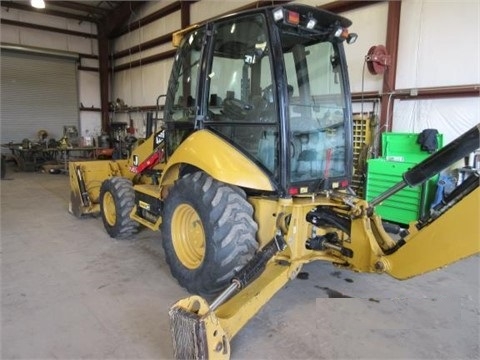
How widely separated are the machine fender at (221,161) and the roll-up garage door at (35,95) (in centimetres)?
1075

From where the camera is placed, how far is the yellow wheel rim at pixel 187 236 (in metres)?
2.73

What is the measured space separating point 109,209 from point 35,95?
370 inches

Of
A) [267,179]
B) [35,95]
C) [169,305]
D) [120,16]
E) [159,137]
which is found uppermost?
[120,16]

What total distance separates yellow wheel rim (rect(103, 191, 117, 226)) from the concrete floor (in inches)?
15.6

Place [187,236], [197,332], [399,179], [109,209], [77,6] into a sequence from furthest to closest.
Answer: [77,6]
[399,179]
[109,209]
[187,236]
[197,332]

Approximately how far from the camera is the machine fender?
227 cm

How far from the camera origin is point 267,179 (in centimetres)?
232

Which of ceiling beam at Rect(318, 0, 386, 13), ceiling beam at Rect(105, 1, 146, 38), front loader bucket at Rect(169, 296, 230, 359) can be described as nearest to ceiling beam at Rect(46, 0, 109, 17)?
ceiling beam at Rect(105, 1, 146, 38)

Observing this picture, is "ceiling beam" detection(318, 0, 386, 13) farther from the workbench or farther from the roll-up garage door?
the roll-up garage door

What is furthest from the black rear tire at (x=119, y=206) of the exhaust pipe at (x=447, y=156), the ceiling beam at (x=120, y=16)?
the ceiling beam at (x=120, y=16)

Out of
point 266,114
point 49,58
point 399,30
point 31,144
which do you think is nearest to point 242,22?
point 266,114

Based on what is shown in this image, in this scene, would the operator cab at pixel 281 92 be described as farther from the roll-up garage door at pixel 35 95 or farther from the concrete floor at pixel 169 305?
the roll-up garage door at pixel 35 95

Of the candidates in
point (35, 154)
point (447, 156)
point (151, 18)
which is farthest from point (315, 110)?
point (35, 154)

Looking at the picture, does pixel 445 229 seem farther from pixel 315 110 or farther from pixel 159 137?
pixel 159 137
